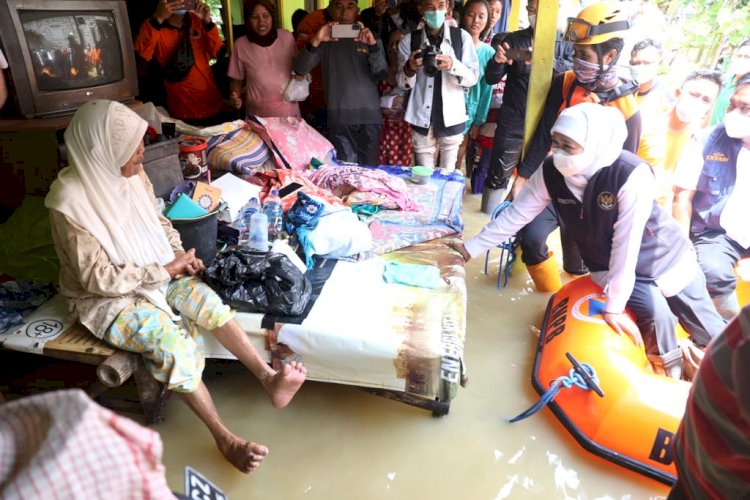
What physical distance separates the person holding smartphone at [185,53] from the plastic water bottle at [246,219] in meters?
1.35

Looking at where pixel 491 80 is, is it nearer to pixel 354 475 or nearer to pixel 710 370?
pixel 354 475

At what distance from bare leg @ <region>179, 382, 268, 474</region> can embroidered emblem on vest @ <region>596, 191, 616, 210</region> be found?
178cm

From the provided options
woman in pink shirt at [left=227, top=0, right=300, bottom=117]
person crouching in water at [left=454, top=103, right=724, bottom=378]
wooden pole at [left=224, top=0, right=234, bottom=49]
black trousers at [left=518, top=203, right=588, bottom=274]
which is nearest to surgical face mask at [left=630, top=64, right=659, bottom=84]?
person crouching in water at [left=454, top=103, right=724, bottom=378]

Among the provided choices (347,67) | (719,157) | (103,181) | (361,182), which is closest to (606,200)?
(719,157)

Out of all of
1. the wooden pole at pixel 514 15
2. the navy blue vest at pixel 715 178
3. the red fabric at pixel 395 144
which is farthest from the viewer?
the wooden pole at pixel 514 15

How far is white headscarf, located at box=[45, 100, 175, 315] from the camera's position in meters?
1.87

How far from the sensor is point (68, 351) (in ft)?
6.39

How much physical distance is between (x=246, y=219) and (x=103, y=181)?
965mm

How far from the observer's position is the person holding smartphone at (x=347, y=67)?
3.66 m

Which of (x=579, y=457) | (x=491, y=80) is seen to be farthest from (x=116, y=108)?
(x=491, y=80)

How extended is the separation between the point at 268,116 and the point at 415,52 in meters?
1.20

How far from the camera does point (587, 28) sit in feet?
9.52

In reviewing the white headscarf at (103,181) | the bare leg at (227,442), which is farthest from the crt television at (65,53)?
the bare leg at (227,442)

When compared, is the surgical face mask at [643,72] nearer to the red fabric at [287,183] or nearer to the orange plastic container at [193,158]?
the red fabric at [287,183]
